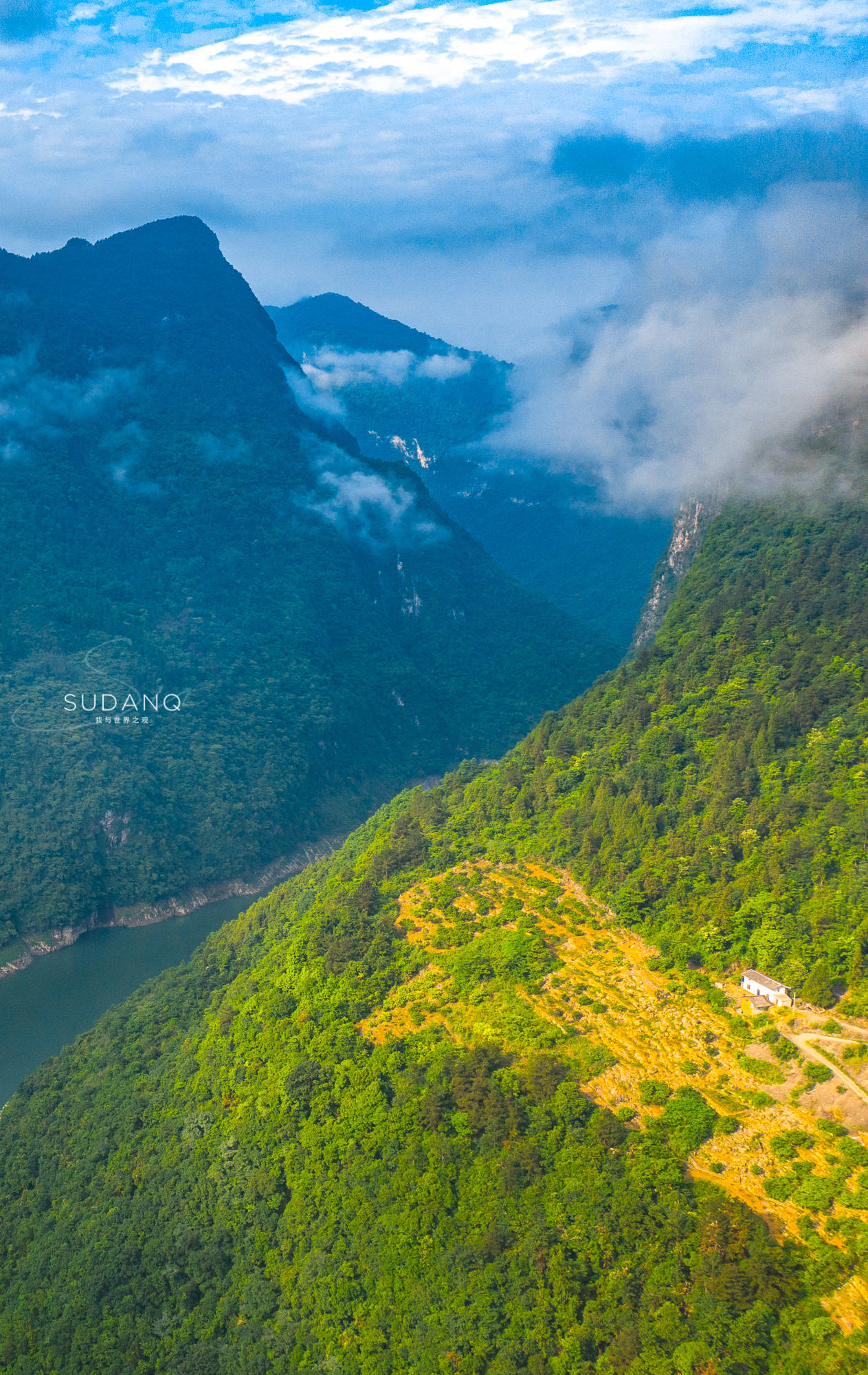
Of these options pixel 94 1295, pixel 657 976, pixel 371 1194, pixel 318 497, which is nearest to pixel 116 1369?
pixel 94 1295

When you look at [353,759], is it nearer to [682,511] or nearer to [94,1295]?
[682,511]

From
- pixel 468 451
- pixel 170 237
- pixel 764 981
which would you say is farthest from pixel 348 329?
pixel 764 981

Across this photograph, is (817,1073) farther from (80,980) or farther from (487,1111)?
(80,980)

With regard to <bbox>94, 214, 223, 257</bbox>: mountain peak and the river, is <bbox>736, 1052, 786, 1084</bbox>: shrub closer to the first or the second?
the river

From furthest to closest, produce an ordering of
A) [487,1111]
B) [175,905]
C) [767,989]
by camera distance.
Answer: [175,905], [767,989], [487,1111]

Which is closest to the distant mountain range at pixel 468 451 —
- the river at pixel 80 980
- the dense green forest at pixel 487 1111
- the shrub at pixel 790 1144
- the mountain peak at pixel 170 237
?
the mountain peak at pixel 170 237

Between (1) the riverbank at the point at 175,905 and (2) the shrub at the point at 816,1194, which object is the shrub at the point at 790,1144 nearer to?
(2) the shrub at the point at 816,1194
